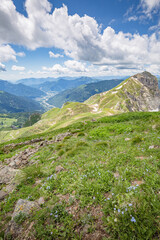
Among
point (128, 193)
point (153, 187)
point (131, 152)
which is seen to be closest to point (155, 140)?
point (131, 152)

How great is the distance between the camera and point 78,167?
783 cm

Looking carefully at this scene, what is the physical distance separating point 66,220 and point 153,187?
369cm

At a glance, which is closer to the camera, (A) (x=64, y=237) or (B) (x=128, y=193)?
(A) (x=64, y=237)

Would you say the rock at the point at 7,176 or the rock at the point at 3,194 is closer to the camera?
the rock at the point at 3,194

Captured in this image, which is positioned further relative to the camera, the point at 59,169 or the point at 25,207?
the point at 59,169

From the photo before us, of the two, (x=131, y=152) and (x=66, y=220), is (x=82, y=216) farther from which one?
(x=131, y=152)

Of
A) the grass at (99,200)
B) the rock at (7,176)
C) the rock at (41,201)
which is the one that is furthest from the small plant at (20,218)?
the rock at (7,176)

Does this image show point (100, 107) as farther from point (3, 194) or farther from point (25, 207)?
point (25, 207)

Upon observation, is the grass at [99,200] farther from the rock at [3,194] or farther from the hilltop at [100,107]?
the hilltop at [100,107]

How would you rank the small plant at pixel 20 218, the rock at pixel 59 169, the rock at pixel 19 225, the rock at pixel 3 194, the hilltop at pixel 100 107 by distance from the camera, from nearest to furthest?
Result: the rock at pixel 19 225 → the small plant at pixel 20 218 → the rock at pixel 3 194 → the rock at pixel 59 169 → the hilltop at pixel 100 107

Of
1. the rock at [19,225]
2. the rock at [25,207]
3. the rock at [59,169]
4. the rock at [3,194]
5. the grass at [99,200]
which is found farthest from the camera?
the rock at [59,169]

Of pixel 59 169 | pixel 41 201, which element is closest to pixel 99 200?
pixel 41 201

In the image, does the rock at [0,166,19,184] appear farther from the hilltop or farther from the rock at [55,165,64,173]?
the hilltop

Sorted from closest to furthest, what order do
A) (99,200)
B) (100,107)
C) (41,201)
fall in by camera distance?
1. (99,200)
2. (41,201)
3. (100,107)
